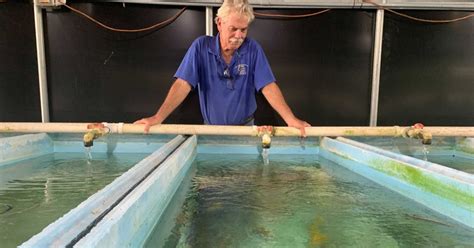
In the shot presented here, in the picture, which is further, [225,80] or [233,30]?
[225,80]

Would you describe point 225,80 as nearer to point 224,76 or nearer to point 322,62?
point 224,76

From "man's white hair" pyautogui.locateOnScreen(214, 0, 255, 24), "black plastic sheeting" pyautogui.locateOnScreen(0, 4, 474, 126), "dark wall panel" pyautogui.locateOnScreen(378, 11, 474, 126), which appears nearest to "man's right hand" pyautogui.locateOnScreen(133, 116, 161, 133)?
"man's white hair" pyautogui.locateOnScreen(214, 0, 255, 24)

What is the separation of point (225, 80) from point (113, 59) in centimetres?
120

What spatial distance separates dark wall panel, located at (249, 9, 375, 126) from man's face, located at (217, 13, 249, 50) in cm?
97

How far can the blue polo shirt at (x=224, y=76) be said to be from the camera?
204 cm

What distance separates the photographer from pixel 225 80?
2109 millimetres

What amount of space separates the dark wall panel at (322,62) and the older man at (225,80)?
785 mm

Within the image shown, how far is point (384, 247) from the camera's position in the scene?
87cm

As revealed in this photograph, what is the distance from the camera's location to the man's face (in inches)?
70.6

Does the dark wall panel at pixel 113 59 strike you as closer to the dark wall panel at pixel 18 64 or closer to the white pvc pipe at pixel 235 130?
the dark wall panel at pixel 18 64

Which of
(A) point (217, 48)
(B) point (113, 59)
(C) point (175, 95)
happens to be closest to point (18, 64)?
(B) point (113, 59)

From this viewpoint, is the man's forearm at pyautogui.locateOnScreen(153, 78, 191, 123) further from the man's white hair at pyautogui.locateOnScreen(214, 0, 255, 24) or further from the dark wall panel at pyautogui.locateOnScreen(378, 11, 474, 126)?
the dark wall panel at pyautogui.locateOnScreen(378, 11, 474, 126)

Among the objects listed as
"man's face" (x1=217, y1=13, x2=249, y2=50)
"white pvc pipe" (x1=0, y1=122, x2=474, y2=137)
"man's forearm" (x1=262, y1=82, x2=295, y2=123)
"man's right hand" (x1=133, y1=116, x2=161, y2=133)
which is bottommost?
"white pvc pipe" (x1=0, y1=122, x2=474, y2=137)

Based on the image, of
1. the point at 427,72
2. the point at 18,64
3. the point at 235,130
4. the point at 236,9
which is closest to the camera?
the point at 236,9
